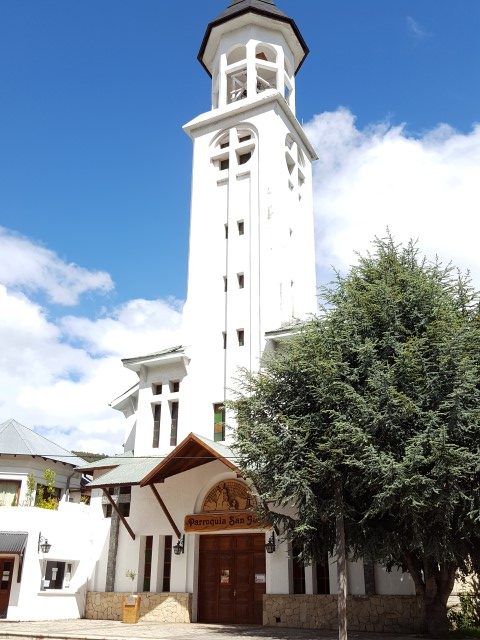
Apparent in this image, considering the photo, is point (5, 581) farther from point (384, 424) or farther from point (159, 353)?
point (384, 424)

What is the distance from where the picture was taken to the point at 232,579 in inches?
886

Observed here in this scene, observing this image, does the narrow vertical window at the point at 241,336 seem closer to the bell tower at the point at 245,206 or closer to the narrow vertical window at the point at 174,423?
the bell tower at the point at 245,206

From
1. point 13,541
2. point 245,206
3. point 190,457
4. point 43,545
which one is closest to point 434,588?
point 190,457

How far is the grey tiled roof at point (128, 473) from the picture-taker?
2312 centimetres

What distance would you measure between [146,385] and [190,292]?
4910 mm

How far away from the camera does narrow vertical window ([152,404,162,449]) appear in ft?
85.7

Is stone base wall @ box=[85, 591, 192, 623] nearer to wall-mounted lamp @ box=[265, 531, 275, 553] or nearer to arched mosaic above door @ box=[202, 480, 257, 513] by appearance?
arched mosaic above door @ box=[202, 480, 257, 513]

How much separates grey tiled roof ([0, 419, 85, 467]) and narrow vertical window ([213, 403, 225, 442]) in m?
8.13

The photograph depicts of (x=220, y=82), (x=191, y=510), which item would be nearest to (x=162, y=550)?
(x=191, y=510)

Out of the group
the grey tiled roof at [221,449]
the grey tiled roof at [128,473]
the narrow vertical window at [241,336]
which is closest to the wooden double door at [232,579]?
the grey tiled roof at [221,449]

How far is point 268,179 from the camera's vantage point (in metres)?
29.0

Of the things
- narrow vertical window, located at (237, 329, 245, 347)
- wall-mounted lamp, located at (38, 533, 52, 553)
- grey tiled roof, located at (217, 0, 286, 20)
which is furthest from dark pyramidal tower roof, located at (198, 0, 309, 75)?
wall-mounted lamp, located at (38, 533, 52, 553)

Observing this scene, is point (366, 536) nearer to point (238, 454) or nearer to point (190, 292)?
point (238, 454)

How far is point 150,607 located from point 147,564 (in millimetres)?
1799
